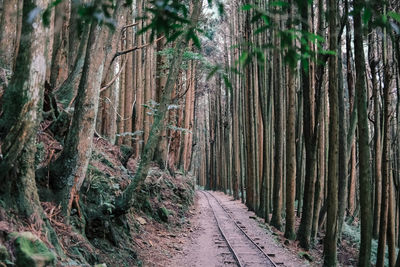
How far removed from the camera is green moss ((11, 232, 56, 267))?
3346 millimetres

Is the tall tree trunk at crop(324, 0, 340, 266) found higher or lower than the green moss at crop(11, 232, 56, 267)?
higher

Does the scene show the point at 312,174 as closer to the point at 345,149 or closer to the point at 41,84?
the point at 345,149

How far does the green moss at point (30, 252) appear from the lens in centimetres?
335

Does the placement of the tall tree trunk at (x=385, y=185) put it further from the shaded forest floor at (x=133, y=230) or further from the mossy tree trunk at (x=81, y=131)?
the mossy tree trunk at (x=81, y=131)

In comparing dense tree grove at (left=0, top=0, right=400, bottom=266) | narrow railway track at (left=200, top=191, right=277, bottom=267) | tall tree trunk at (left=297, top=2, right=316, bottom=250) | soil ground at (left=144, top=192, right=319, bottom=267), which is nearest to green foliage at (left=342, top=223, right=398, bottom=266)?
dense tree grove at (left=0, top=0, right=400, bottom=266)

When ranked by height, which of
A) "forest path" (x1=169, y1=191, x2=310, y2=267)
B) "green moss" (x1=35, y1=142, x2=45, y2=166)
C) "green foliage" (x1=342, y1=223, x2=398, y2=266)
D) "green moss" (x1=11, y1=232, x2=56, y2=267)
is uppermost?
"green moss" (x1=35, y1=142, x2=45, y2=166)

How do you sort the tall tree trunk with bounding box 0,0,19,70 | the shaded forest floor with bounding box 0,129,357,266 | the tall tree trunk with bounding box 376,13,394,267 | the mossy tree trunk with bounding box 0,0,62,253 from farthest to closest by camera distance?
the tall tree trunk with bounding box 376,13,394,267
the tall tree trunk with bounding box 0,0,19,70
the shaded forest floor with bounding box 0,129,357,266
the mossy tree trunk with bounding box 0,0,62,253

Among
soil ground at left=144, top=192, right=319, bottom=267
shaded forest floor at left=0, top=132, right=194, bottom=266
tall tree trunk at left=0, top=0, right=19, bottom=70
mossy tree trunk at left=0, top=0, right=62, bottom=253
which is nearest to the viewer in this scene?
mossy tree trunk at left=0, top=0, right=62, bottom=253

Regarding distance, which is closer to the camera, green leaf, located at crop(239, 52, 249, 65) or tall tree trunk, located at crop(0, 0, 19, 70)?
green leaf, located at crop(239, 52, 249, 65)

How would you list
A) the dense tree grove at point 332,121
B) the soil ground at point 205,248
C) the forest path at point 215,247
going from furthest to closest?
the forest path at point 215,247 → the soil ground at point 205,248 → the dense tree grove at point 332,121

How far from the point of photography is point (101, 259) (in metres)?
5.75

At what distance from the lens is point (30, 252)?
346 cm

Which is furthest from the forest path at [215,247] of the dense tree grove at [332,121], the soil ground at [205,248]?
the dense tree grove at [332,121]

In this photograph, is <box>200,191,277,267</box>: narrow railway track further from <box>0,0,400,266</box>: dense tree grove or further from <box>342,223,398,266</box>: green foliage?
<box>342,223,398,266</box>: green foliage
